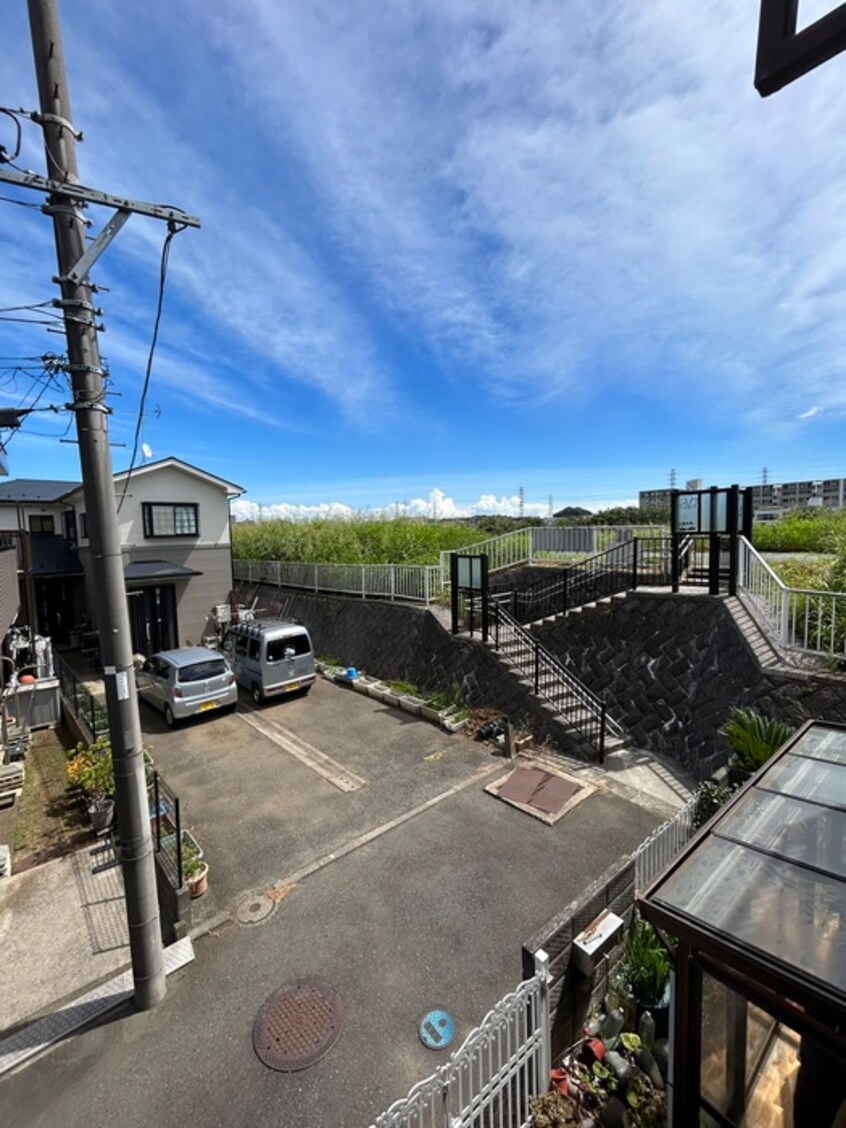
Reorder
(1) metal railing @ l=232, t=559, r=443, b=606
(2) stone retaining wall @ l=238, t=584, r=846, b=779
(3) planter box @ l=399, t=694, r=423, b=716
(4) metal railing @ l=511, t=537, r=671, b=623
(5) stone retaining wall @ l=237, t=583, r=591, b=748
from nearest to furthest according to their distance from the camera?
(2) stone retaining wall @ l=238, t=584, r=846, b=779, (5) stone retaining wall @ l=237, t=583, r=591, b=748, (3) planter box @ l=399, t=694, r=423, b=716, (4) metal railing @ l=511, t=537, r=671, b=623, (1) metal railing @ l=232, t=559, r=443, b=606

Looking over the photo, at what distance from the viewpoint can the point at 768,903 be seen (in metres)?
2.26

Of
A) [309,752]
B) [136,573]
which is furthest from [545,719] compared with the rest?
[136,573]

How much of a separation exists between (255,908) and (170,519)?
14.2 metres

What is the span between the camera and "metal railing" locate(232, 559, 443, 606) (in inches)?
506

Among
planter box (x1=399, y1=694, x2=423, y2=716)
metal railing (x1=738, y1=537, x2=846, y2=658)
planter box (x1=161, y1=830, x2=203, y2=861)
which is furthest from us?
planter box (x1=399, y1=694, x2=423, y2=716)

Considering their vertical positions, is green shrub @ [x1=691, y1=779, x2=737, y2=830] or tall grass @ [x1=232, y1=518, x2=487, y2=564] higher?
tall grass @ [x1=232, y1=518, x2=487, y2=564]

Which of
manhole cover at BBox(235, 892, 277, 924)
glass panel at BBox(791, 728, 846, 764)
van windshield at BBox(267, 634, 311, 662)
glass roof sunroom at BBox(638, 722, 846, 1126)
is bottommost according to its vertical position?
manhole cover at BBox(235, 892, 277, 924)

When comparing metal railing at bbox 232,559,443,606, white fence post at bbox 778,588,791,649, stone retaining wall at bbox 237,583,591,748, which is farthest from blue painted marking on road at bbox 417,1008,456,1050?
metal railing at bbox 232,559,443,606

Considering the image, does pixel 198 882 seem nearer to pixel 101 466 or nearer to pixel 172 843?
pixel 172 843

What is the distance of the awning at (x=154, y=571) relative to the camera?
1438 centimetres

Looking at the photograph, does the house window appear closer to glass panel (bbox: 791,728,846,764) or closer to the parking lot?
the parking lot

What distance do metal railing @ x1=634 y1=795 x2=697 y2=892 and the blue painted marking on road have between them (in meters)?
2.00

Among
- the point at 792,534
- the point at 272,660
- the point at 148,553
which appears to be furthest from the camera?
the point at 148,553

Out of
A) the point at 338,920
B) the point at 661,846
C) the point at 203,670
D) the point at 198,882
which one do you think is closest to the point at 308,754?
the point at 203,670
